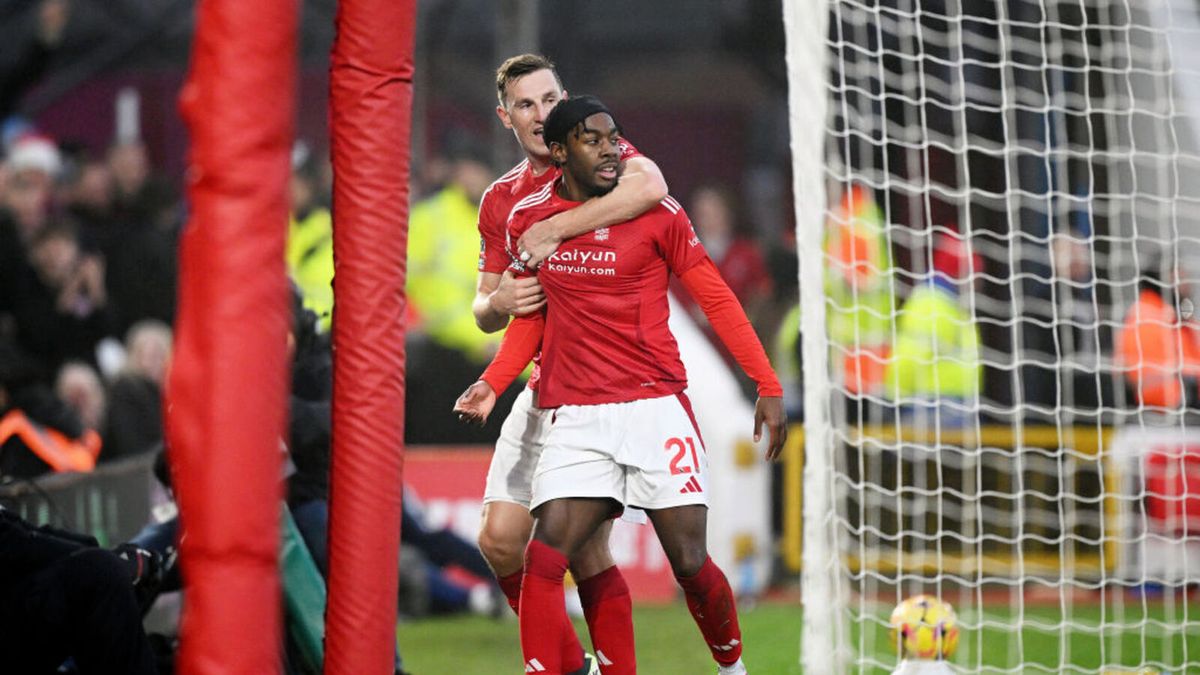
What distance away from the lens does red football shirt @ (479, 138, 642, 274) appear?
16.0ft

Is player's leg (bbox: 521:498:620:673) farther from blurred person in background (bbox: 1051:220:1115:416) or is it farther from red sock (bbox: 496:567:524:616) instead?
blurred person in background (bbox: 1051:220:1115:416)

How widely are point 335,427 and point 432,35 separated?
38.4 feet

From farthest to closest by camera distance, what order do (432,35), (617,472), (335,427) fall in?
1. (432,35)
2. (617,472)
3. (335,427)

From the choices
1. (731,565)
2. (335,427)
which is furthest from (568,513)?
(731,565)

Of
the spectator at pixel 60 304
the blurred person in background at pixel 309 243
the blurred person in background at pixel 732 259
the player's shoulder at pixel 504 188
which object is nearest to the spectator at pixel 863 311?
the blurred person in background at pixel 732 259

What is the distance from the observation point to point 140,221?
11664 mm

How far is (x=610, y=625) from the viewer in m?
4.71

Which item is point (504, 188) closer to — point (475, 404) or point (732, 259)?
point (475, 404)

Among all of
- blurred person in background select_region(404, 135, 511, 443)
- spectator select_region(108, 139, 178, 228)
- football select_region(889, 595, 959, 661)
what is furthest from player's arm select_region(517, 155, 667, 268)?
spectator select_region(108, 139, 178, 228)

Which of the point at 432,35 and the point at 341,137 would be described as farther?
the point at 432,35

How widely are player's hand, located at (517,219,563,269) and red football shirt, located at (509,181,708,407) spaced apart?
3 cm

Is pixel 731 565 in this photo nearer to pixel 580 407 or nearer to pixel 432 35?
pixel 580 407

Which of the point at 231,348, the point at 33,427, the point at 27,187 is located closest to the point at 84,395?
the point at 27,187

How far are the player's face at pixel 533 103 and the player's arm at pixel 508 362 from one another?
0.50 meters
